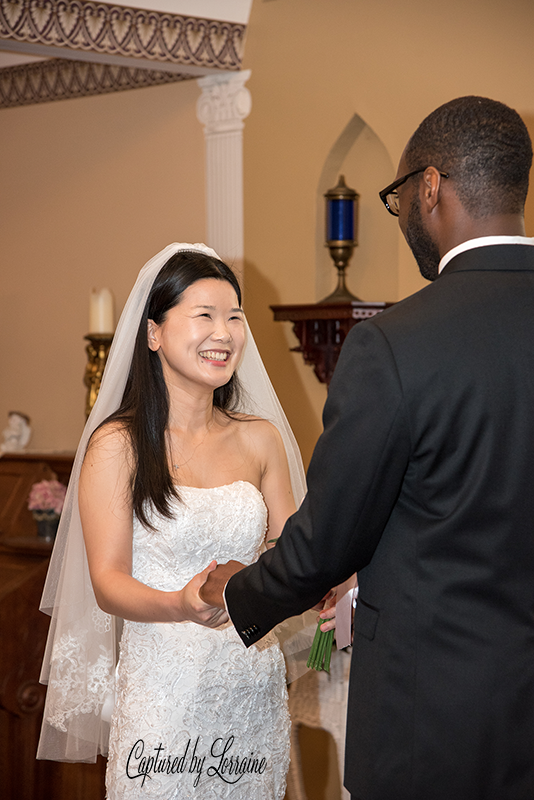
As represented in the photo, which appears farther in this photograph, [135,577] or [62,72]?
[62,72]

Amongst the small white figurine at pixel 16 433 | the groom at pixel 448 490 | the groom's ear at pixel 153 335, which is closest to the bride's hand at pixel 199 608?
the groom at pixel 448 490

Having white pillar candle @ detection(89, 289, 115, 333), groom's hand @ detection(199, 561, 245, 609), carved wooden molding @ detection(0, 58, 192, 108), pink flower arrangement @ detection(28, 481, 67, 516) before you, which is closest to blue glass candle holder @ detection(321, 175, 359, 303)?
white pillar candle @ detection(89, 289, 115, 333)

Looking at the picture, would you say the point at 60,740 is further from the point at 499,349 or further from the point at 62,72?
the point at 62,72

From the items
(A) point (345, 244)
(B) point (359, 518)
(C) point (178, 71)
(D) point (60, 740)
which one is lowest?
(D) point (60, 740)

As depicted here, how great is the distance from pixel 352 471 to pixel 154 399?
902 mm

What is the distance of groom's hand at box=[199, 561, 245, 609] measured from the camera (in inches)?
66.4

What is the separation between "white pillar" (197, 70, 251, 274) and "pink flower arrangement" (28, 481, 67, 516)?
1.45 m

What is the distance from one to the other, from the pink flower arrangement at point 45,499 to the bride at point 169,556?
1.81 m

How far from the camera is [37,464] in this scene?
4.50m

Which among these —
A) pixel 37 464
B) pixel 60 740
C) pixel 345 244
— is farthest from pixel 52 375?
pixel 60 740

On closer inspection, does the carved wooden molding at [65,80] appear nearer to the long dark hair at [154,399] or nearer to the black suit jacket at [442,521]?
the long dark hair at [154,399]

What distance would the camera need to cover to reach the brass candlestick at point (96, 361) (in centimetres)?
373

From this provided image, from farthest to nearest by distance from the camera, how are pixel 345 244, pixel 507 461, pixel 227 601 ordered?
1. pixel 345 244
2. pixel 227 601
3. pixel 507 461

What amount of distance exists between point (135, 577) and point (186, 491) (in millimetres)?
231
